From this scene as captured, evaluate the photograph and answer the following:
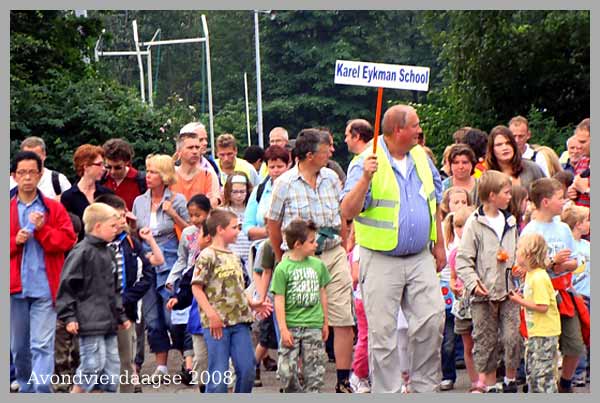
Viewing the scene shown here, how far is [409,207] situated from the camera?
35.1 ft

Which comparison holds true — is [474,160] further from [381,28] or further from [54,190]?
[381,28]

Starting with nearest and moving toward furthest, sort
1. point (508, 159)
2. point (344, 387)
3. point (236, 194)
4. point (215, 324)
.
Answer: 1. point (215, 324)
2. point (344, 387)
3. point (508, 159)
4. point (236, 194)

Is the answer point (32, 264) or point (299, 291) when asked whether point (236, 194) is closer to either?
point (32, 264)

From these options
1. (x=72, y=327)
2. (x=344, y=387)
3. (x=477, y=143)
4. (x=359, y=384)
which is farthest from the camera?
(x=477, y=143)

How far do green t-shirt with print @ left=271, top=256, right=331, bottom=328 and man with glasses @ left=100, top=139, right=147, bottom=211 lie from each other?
307 cm

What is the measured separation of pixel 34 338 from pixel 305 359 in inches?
85.0

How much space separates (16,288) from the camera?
1149 cm

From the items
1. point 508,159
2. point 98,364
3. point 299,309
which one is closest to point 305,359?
point 299,309

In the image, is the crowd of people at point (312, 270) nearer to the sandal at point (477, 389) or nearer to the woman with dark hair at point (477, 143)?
the sandal at point (477, 389)

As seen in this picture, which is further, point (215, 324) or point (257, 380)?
point (257, 380)

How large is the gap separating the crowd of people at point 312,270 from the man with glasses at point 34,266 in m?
0.01

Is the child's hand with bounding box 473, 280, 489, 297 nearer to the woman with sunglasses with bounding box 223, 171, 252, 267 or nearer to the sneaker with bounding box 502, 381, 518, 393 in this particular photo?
the sneaker with bounding box 502, 381, 518, 393

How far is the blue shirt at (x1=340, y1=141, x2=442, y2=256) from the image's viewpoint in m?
10.7

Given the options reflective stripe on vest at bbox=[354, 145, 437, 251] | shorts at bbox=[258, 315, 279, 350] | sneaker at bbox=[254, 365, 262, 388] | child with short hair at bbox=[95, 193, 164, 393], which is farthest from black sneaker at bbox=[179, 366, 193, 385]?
reflective stripe on vest at bbox=[354, 145, 437, 251]
